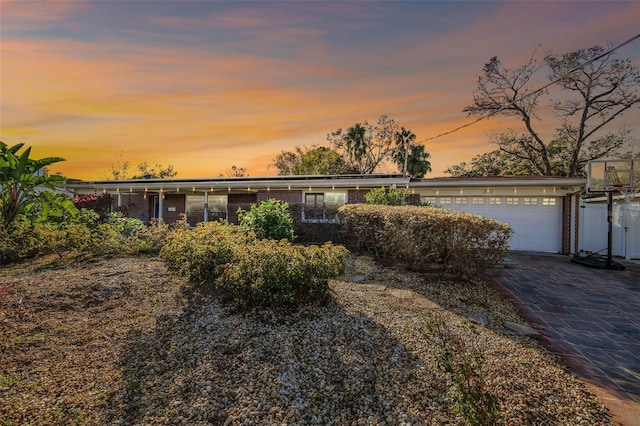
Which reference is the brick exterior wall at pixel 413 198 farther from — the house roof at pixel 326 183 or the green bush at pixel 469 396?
the green bush at pixel 469 396

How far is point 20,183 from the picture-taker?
7727mm

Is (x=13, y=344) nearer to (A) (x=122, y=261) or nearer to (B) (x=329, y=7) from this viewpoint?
(A) (x=122, y=261)

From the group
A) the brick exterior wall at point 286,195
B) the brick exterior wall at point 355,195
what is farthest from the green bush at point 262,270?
the brick exterior wall at point 286,195

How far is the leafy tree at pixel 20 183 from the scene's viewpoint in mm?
7473

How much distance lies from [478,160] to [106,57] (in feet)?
90.5

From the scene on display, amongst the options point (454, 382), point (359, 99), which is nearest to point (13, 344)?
point (454, 382)

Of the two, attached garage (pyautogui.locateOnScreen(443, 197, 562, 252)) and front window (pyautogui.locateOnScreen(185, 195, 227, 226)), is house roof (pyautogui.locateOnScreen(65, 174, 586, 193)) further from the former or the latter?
front window (pyautogui.locateOnScreen(185, 195, 227, 226))

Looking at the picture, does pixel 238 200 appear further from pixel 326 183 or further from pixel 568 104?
pixel 568 104

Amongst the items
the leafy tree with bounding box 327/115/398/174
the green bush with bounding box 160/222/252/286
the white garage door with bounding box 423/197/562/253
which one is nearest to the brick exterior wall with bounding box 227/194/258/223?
the green bush with bounding box 160/222/252/286

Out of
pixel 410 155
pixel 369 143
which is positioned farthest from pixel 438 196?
pixel 369 143

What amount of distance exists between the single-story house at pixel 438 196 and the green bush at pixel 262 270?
6.49m

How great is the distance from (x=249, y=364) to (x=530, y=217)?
1371 cm

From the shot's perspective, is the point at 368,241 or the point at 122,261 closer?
the point at 122,261

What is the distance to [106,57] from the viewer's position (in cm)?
765
